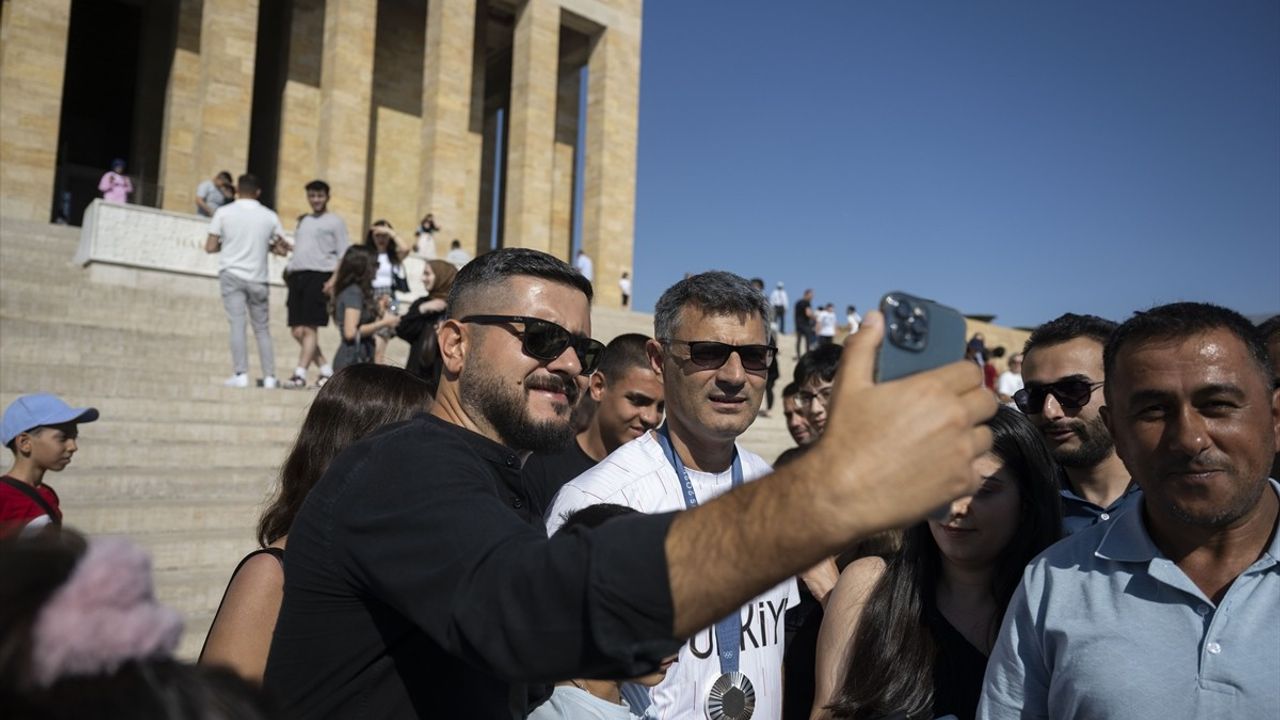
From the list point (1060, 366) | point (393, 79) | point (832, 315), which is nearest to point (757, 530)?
point (1060, 366)

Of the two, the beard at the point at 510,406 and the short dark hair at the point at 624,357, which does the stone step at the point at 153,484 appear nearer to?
the short dark hair at the point at 624,357

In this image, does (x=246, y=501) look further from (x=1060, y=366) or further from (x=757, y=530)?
(x=757, y=530)

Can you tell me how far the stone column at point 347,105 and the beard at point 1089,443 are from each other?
18975 mm

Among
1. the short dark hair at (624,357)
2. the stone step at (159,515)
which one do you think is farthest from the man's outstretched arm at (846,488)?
the stone step at (159,515)

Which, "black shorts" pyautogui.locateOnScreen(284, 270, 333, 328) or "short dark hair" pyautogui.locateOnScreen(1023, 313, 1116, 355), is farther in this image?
"black shorts" pyautogui.locateOnScreen(284, 270, 333, 328)

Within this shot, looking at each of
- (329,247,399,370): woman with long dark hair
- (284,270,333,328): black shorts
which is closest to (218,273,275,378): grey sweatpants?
(284,270,333,328): black shorts

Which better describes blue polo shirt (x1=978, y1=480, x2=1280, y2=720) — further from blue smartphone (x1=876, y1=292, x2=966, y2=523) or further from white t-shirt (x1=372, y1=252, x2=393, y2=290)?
white t-shirt (x1=372, y1=252, x2=393, y2=290)

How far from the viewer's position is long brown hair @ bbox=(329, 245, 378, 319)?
7.93 m

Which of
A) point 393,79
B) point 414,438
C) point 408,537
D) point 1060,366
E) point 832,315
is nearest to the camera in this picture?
point 408,537

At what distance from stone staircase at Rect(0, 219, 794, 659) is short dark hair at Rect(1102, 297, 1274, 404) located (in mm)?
4840

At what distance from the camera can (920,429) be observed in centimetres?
107

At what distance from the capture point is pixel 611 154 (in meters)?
24.5

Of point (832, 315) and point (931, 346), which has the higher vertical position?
point (832, 315)

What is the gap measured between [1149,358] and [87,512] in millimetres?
6011
